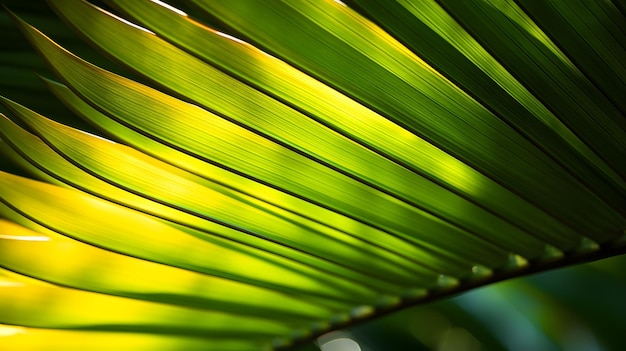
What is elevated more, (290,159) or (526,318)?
(526,318)

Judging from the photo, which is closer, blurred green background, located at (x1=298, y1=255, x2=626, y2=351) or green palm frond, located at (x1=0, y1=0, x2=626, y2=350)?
green palm frond, located at (x1=0, y1=0, x2=626, y2=350)

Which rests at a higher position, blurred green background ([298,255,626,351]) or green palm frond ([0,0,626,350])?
blurred green background ([298,255,626,351])

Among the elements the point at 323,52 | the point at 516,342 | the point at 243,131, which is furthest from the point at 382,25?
the point at 516,342

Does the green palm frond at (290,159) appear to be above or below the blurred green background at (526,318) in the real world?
below

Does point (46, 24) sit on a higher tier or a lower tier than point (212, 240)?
higher

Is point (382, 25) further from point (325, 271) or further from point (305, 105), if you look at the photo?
point (325, 271)

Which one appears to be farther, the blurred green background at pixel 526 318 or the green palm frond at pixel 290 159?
the blurred green background at pixel 526 318

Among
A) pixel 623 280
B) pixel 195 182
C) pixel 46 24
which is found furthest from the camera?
pixel 623 280

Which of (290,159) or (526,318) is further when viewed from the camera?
(526,318)
